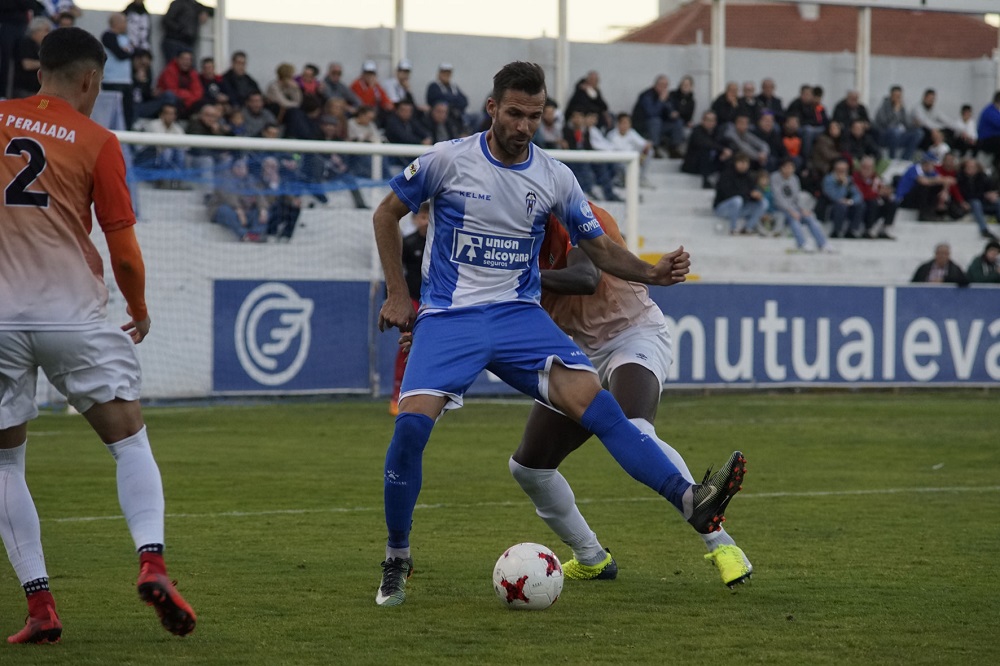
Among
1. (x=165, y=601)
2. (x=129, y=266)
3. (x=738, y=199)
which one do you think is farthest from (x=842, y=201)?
(x=165, y=601)

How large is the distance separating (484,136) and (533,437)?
1.34 m

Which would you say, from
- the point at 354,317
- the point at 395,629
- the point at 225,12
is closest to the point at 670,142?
the point at 225,12

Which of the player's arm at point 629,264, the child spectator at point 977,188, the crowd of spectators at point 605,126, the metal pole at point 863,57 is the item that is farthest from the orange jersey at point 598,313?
the metal pole at point 863,57

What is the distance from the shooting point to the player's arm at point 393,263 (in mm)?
6020

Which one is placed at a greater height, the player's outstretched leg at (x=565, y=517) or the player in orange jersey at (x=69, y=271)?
→ the player in orange jersey at (x=69, y=271)

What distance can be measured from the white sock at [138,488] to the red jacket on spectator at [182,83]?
15.0 m

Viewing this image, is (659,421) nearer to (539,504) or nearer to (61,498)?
(61,498)

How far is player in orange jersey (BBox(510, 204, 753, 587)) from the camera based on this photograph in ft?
21.3

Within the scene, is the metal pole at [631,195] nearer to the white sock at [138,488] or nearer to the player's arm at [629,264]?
the player's arm at [629,264]

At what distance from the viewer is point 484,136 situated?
6277 mm

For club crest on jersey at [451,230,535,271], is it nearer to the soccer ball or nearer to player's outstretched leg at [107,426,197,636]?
the soccer ball

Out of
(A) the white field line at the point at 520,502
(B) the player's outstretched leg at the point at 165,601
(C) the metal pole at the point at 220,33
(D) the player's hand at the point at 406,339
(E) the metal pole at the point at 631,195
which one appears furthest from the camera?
(C) the metal pole at the point at 220,33

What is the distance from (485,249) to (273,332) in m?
11.1

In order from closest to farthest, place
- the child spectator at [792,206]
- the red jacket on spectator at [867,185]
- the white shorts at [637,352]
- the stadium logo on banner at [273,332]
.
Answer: the white shorts at [637,352] < the stadium logo on banner at [273,332] < the child spectator at [792,206] < the red jacket on spectator at [867,185]
